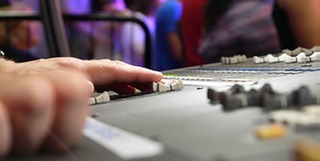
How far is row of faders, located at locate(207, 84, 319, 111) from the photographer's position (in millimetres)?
533

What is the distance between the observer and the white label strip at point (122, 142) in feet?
1.36

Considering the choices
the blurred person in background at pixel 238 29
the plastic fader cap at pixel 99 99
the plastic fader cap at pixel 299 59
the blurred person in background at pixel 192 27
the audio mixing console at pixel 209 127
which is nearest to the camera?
the audio mixing console at pixel 209 127

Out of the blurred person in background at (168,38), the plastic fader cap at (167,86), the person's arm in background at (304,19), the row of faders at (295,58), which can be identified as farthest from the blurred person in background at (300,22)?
the plastic fader cap at (167,86)

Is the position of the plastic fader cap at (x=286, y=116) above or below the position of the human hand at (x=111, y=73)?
below

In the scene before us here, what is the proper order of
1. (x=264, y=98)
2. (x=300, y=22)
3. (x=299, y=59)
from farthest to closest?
1. (x=300, y=22)
2. (x=299, y=59)
3. (x=264, y=98)

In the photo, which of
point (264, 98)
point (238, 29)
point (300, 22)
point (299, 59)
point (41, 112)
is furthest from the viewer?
point (238, 29)

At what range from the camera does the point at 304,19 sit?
2.00 m

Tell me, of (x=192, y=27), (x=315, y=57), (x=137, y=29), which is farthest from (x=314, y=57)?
(x=137, y=29)

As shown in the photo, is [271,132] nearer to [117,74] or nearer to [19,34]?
[117,74]

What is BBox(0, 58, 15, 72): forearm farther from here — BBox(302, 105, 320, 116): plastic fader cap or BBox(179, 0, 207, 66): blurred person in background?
BBox(179, 0, 207, 66): blurred person in background

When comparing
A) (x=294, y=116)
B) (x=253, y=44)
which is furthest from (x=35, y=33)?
(x=294, y=116)

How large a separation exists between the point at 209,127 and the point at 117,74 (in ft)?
1.42

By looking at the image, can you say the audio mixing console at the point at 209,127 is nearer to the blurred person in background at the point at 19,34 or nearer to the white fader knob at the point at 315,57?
the white fader knob at the point at 315,57

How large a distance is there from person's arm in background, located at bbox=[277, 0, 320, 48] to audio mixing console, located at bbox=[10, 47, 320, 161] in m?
1.20
